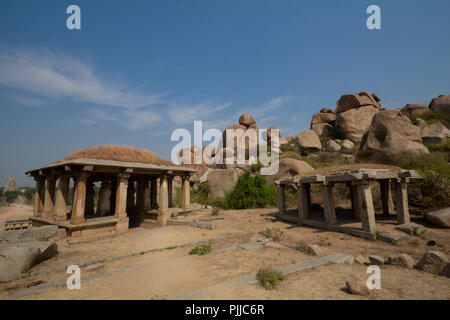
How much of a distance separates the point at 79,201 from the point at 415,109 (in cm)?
3967

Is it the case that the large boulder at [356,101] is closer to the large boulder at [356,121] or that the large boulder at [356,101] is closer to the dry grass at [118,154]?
the large boulder at [356,121]

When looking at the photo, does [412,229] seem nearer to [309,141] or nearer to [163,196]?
[163,196]

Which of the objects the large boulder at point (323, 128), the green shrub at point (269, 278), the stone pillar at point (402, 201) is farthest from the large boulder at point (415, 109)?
the green shrub at point (269, 278)

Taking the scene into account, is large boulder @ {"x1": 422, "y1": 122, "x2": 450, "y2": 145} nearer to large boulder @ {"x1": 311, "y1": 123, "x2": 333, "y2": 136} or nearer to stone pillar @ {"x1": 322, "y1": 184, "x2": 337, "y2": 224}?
large boulder @ {"x1": 311, "y1": 123, "x2": 333, "y2": 136}

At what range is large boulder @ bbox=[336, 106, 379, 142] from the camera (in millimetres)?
29203

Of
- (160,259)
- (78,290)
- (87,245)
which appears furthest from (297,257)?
(87,245)

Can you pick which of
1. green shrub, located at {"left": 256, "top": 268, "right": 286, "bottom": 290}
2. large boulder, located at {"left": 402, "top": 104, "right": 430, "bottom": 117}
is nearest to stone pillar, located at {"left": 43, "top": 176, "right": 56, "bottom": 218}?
green shrub, located at {"left": 256, "top": 268, "right": 286, "bottom": 290}

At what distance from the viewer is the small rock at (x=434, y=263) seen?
441cm

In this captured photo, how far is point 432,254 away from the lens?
455cm

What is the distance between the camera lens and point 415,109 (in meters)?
28.9

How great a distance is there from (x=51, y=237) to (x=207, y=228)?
6.78m

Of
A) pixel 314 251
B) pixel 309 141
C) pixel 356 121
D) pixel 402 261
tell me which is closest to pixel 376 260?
pixel 402 261

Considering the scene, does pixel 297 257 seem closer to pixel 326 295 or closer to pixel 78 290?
pixel 326 295

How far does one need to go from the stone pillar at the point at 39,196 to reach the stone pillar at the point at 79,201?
5981 mm
